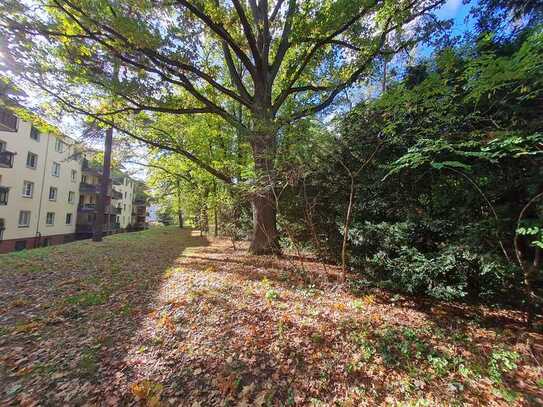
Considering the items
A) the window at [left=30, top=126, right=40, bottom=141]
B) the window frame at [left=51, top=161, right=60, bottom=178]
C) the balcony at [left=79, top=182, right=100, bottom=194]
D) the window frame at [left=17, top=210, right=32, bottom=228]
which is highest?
the window at [left=30, top=126, right=40, bottom=141]

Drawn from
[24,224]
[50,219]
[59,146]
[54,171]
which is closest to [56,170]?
[54,171]

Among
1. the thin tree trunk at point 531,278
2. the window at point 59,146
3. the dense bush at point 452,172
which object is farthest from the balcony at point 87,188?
the thin tree trunk at point 531,278

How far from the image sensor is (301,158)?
15.4 ft

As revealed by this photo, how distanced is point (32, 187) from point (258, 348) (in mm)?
22834

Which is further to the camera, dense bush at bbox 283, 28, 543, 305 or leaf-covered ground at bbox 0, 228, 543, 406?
dense bush at bbox 283, 28, 543, 305

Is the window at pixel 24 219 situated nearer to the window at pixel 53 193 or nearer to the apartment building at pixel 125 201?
the window at pixel 53 193

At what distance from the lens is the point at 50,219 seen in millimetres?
19531

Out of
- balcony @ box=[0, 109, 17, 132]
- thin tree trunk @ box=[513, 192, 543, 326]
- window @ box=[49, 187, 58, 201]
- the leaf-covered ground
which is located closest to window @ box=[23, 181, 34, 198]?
window @ box=[49, 187, 58, 201]

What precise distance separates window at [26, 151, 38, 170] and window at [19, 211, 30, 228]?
3.34 metres

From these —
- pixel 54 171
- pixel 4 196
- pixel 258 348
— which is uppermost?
pixel 54 171

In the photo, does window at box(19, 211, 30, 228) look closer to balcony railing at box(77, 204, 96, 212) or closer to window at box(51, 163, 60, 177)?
window at box(51, 163, 60, 177)

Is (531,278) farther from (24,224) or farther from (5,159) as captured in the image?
(24,224)

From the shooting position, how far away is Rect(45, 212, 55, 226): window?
19016 millimetres

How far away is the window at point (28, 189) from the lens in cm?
1656
